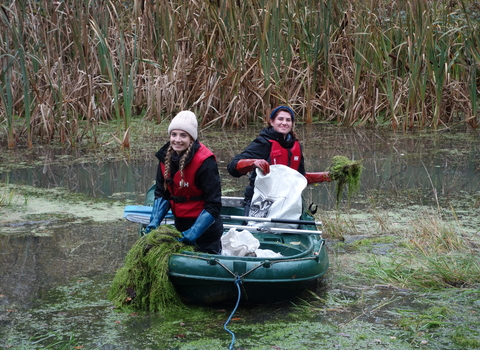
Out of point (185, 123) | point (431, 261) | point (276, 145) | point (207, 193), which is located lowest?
point (431, 261)

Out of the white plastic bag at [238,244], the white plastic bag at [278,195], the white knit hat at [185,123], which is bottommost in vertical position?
the white plastic bag at [238,244]

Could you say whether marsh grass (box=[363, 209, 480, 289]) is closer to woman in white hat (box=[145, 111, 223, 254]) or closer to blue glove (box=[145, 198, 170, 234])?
woman in white hat (box=[145, 111, 223, 254])

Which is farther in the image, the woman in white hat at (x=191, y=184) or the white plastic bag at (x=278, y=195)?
the white plastic bag at (x=278, y=195)

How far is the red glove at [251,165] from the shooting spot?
14.4ft

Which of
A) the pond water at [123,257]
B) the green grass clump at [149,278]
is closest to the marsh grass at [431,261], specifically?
the pond water at [123,257]

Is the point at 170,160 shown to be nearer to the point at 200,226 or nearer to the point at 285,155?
the point at 200,226

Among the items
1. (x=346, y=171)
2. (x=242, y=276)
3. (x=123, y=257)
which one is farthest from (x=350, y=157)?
(x=242, y=276)

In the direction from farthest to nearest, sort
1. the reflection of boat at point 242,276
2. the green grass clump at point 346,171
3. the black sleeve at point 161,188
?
the green grass clump at point 346,171, the black sleeve at point 161,188, the reflection of boat at point 242,276

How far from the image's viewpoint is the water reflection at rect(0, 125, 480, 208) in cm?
646

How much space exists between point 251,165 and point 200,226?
0.95 metres

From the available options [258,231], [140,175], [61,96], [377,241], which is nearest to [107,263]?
[258,231]

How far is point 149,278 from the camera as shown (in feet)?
11.8

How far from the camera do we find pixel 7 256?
454 centimetres

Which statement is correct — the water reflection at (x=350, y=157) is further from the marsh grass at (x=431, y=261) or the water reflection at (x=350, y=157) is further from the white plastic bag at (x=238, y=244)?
the white plastic bag at (x=238, y=244)
